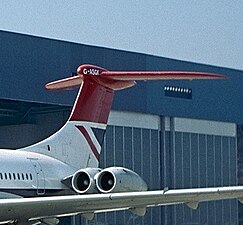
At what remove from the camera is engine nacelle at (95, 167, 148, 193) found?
2262 cm

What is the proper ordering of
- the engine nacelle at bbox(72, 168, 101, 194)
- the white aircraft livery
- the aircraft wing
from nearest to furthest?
the aircraft wing
the white aircraft livery
the engine nacelle at bbox(72, 168, 101, 194)

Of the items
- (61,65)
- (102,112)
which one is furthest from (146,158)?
(102,112)

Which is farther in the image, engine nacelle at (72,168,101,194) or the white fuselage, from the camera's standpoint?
engine nacelle at (72,168,101,194)

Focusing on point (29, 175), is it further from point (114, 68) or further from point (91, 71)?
point (114, 68)

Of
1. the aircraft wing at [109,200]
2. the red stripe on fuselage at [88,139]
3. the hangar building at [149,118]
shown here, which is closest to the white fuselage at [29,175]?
the red stripe on fuselage at [88,139]

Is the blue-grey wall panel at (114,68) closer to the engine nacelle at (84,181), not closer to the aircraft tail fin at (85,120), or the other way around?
the aircraft tail fin at (85,120)

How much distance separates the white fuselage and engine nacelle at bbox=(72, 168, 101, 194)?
396 mm

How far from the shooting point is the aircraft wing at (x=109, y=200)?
19067 millimetres

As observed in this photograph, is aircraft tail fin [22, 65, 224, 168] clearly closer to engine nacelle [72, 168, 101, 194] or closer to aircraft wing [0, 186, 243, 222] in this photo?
engine nacelle [72, 168, 101, 194]

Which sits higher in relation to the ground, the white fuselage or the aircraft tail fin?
the aircraft tail fin

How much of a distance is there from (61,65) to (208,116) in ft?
32.6

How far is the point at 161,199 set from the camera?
19.6m

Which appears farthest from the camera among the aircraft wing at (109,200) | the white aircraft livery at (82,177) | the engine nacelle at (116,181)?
the engine nacelle at (116,181)

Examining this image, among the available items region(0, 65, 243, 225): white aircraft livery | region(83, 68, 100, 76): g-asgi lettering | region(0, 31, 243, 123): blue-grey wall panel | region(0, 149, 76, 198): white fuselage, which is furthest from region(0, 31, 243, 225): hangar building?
region(0, 149, 76, 198): white fuselage
